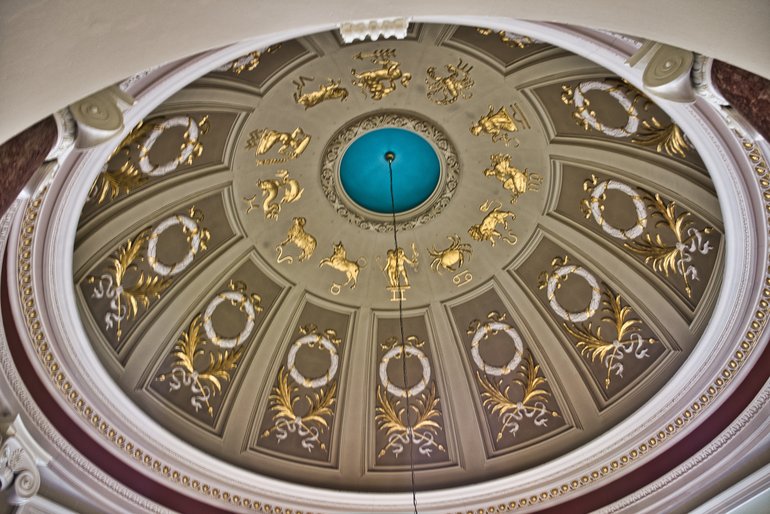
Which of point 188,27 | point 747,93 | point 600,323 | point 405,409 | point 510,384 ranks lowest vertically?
point 188,27

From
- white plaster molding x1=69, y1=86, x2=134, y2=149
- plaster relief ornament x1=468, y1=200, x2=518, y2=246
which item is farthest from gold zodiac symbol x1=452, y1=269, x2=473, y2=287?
white plaster molding x1=69, y1=86, x2=134, y2=149

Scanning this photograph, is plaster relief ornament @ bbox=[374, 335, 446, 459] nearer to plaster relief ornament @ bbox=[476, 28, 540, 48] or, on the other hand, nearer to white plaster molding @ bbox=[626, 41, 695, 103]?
plaster relief ornament @ bbox=[476, 28, 540, 48]

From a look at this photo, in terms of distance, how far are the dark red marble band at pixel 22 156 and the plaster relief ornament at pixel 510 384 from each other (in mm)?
6299

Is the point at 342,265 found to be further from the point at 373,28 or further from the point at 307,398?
the point at 373,28

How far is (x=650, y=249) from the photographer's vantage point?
845cm

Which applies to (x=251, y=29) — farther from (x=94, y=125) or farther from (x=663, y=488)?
(x=663, y=488)

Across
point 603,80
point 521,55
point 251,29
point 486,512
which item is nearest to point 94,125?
point 251,29

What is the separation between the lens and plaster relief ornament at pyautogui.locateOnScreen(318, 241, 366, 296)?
31.3 ft

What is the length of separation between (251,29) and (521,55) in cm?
562

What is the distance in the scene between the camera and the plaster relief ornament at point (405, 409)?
9.06m

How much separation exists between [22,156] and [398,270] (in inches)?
256

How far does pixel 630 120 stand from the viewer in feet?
26.1

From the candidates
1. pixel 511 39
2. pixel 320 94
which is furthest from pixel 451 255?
pixel 511 39

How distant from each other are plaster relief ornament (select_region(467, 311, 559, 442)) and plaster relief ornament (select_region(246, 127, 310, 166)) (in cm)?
300
